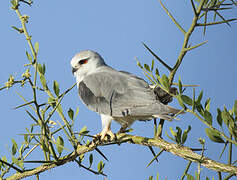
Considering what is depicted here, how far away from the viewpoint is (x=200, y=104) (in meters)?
1.12

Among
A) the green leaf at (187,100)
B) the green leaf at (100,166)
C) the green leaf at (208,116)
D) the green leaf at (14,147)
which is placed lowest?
the green leaf at (100,166)

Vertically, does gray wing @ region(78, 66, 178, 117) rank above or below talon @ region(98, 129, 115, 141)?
above

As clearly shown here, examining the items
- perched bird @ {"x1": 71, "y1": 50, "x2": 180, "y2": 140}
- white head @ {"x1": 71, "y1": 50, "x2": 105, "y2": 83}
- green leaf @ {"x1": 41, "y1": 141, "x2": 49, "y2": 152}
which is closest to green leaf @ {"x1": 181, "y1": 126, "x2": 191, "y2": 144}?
perched bird @ {"x1": 71, "y1": 50, "x2": 180, "y2": 140}

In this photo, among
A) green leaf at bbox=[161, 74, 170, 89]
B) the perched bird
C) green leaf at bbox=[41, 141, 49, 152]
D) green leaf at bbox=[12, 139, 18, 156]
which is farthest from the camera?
the perched bird

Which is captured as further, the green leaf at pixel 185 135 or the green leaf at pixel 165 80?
the green leaf at pixel 185 135

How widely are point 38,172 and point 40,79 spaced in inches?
18.9

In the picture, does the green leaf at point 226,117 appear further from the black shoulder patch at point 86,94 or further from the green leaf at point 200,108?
the black shoulder patch at point 86,94

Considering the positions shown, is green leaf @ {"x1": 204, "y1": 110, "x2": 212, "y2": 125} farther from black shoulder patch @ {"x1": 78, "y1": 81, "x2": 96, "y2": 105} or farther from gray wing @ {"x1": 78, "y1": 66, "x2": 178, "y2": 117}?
black shoulder patch @ {"x1": 78, "y1": 81, "x2": 96, "y2": 105}

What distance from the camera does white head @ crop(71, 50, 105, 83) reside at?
274cm

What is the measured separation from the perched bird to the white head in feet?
0.59

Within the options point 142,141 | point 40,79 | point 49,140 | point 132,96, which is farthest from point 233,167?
point 132,96

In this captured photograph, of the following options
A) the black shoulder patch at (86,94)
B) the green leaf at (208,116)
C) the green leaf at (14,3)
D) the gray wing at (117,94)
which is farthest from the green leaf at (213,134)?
the black shoulder patch at (86,94)

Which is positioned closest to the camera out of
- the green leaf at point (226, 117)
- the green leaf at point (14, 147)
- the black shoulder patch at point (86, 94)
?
the green leaf at point (226, 117)

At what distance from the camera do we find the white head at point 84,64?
2.74 meters
